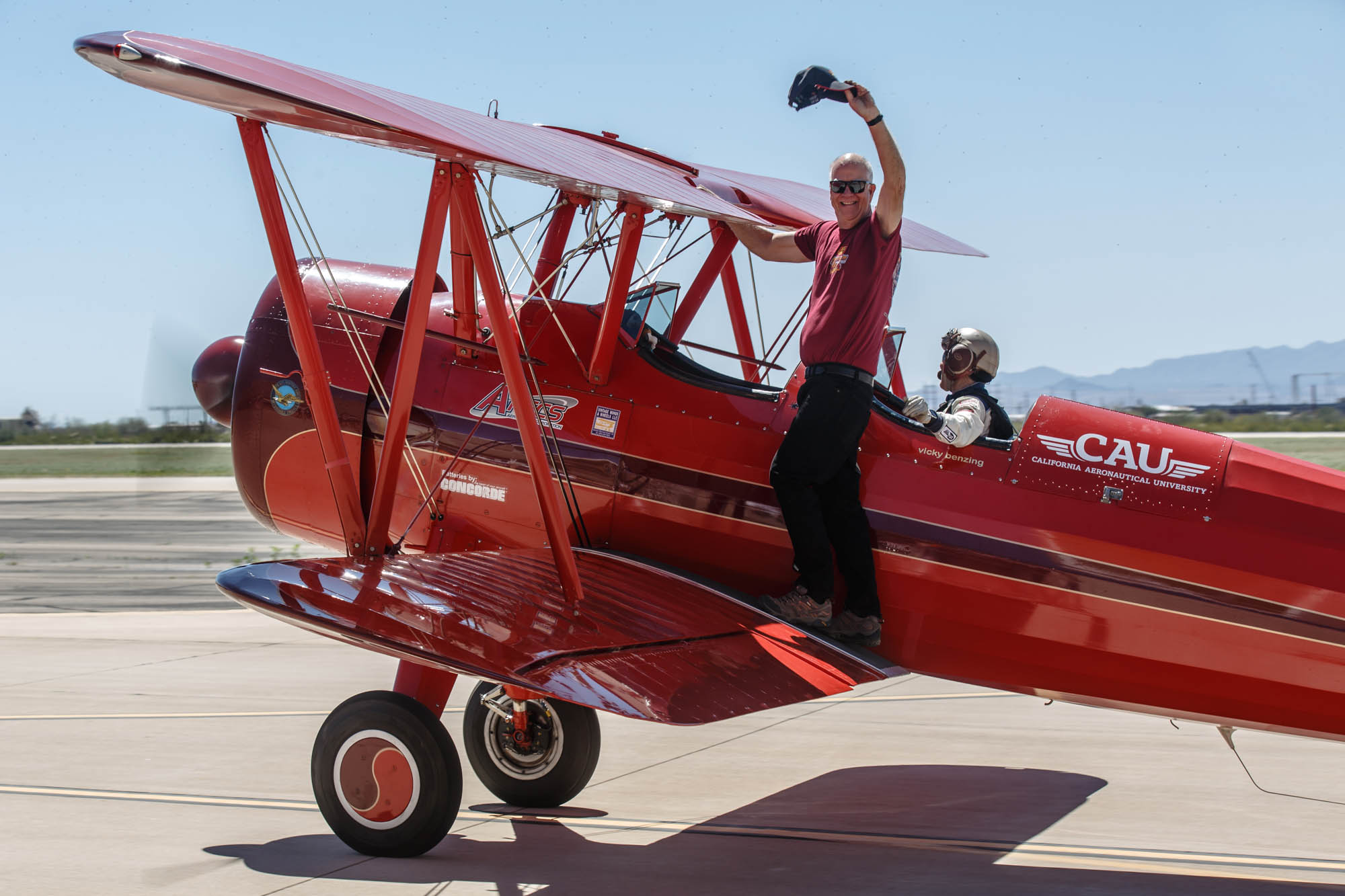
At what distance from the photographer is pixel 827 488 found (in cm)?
513

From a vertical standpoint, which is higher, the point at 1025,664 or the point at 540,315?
the point at 540,315

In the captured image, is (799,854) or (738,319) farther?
(738,319)

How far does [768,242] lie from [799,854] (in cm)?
276

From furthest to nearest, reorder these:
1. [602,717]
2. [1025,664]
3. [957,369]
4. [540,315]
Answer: [602,717] < [540,315] < [957,369] < [1025,664]

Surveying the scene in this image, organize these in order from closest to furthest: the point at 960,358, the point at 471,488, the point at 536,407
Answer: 1. the point at 960,358
2. the point at 536,407
3. the point at 471,488

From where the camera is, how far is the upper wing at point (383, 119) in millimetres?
4215

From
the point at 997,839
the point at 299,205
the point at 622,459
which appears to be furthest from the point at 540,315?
the point at 997,839

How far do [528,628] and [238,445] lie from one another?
2.52 metres

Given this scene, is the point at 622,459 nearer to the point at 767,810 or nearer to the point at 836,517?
the point at 836,517

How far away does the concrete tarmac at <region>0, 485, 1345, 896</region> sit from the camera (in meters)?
4.59

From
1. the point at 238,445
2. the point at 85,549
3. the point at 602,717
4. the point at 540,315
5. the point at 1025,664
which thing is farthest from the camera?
the point at 85,549

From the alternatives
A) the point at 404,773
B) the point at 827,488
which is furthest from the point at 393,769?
the point at 827,488

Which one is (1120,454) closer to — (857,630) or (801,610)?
(857,630)

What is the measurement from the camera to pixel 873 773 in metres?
6.25
